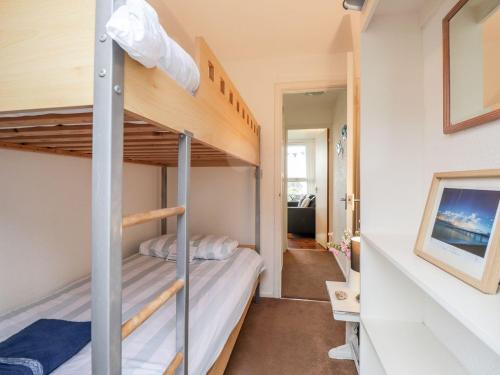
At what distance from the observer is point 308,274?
10.4 feet

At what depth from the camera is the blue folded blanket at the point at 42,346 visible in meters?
0.77

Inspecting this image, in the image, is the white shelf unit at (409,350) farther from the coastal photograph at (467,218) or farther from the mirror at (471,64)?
the mirror at (471,64)

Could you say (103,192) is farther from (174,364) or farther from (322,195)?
(322,195)

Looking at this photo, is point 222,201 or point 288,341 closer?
point 288,341

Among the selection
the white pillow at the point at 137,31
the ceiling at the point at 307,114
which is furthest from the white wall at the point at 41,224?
the ceiling at the point at 307,114

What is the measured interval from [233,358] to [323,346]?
623mm

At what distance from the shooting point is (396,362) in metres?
0.90

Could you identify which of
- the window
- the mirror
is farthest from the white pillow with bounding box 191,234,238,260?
the window

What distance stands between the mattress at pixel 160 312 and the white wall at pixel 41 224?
0.17m

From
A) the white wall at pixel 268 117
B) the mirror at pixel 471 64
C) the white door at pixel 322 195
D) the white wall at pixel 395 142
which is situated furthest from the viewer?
the white door at pixel 322 195

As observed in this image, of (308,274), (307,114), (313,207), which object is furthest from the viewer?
(313,207)

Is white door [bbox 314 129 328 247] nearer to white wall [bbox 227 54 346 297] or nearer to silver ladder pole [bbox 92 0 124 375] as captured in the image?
white wall [bbox 227 54 346 297]

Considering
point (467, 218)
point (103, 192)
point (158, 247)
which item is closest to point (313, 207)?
point (158, 247)

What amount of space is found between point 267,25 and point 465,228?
2.04m
